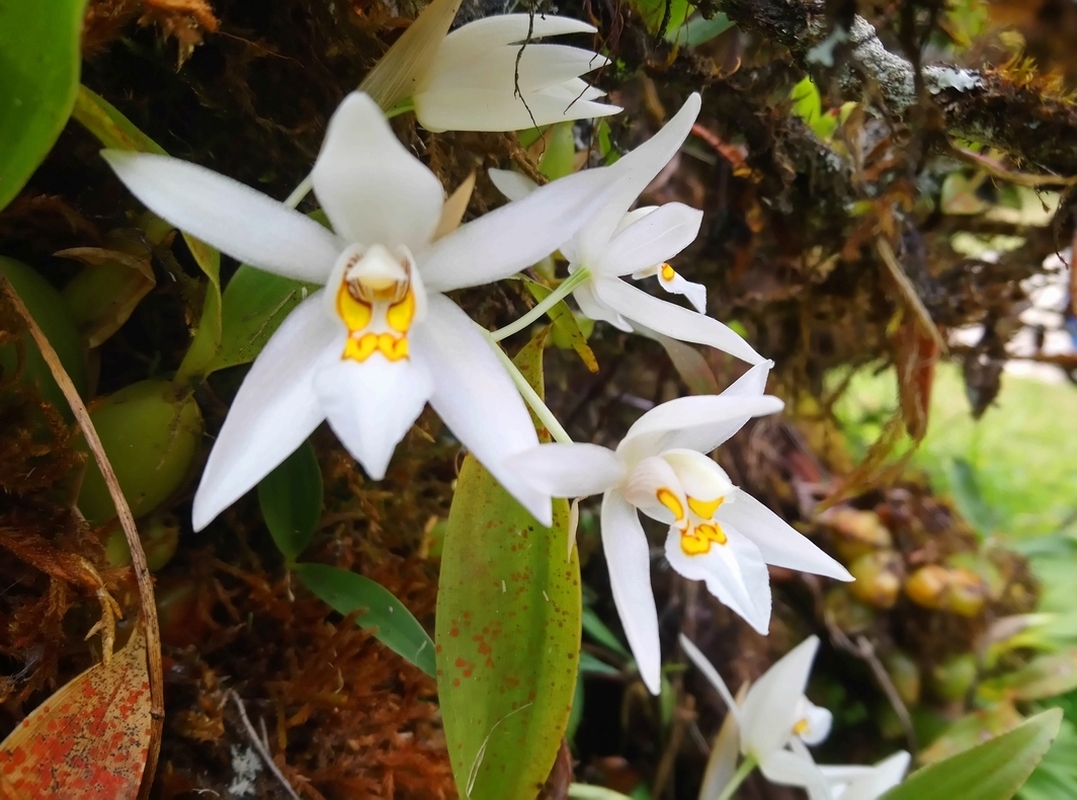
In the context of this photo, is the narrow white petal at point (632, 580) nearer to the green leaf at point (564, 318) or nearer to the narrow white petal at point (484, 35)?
the green leaf at point (564, 318)

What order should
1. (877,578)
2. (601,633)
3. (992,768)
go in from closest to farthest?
(992,768)
(601,633)
(877,578)

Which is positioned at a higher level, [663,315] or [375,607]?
[663,315]

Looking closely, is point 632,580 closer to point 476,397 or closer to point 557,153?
point 476,397

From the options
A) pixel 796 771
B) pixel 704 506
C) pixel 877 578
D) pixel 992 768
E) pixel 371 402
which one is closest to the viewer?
pixel 371 402

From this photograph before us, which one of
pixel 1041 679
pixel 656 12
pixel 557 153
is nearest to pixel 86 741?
pixel 557 153

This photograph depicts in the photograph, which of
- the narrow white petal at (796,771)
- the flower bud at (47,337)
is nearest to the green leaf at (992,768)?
the narrow white petal at (796,771)

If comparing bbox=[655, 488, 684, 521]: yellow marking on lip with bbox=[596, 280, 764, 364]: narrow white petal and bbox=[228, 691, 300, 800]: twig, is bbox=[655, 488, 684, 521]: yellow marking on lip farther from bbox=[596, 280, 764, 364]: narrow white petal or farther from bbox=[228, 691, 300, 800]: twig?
bbox=[228, 691, 300, 800]: twig

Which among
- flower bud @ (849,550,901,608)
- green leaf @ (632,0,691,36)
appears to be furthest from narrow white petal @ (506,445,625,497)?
flower bud @ (849,550,901,608)
